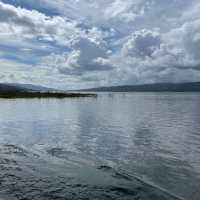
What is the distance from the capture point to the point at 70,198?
48.3 feet

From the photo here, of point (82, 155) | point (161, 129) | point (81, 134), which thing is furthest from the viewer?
point (161, 129)

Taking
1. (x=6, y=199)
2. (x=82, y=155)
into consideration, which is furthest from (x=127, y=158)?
(x=6, y=199)

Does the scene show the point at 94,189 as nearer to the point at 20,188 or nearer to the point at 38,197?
the point at 38,197

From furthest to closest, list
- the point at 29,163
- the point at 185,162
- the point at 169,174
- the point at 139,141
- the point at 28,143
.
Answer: the point at 139,141
the point at 28,143
the point at 185,162
the point at 29,163
the point at 169,174

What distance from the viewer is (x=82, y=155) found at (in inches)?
1009

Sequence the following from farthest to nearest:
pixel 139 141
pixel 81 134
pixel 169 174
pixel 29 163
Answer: pixel 81 134, pixel 139 141, pixel 29 163, pixel 169 174

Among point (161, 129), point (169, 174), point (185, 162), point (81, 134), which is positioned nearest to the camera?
point (169, 174)

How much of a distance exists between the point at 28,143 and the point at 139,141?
13.3m

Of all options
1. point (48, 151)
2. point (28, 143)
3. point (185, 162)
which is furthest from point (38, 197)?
point (28, 143)

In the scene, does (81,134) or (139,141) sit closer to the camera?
(139,141)

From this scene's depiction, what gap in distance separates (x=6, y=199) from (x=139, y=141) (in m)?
21.0

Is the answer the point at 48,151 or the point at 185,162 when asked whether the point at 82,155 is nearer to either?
the point at 48,151

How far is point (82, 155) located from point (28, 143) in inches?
329

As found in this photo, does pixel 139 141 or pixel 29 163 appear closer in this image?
pixel 29 163
